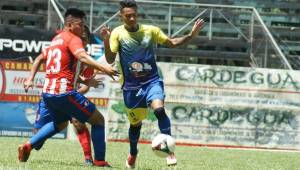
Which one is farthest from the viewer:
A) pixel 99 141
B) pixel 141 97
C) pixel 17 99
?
pixel 17 99

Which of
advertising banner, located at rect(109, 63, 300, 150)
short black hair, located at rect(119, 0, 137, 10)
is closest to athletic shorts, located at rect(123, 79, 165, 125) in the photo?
short black hair, located at rect(119, 0, 137, 10)

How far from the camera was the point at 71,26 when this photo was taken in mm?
9695

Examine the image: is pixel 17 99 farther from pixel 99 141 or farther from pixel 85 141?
pixel 99 141

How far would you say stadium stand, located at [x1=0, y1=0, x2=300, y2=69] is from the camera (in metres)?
24.4

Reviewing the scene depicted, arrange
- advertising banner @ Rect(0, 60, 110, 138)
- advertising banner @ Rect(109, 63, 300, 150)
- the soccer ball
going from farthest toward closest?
advertising banner @ Rect(109, 63, 300, 150) < advertising banner @ Rect(0, 60, 110, 138) < the soccer ball

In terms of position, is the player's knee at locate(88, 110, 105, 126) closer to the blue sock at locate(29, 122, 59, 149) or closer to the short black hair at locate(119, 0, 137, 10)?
the blue sock at locate(29, 122, 59, 149)

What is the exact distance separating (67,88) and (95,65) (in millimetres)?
706

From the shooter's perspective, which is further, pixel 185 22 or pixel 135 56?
pixel 185 22

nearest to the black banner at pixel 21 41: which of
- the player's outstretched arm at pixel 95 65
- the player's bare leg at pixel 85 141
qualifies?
the player's bare leg at pixel 85 141

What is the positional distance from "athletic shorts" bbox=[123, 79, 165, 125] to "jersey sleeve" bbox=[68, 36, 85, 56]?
1.15 m

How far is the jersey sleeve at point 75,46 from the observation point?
9.34 metres

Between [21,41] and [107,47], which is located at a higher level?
[107,47]

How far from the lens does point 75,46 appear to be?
9398 millimetres

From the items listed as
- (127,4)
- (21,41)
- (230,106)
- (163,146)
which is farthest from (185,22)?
(163,146)
